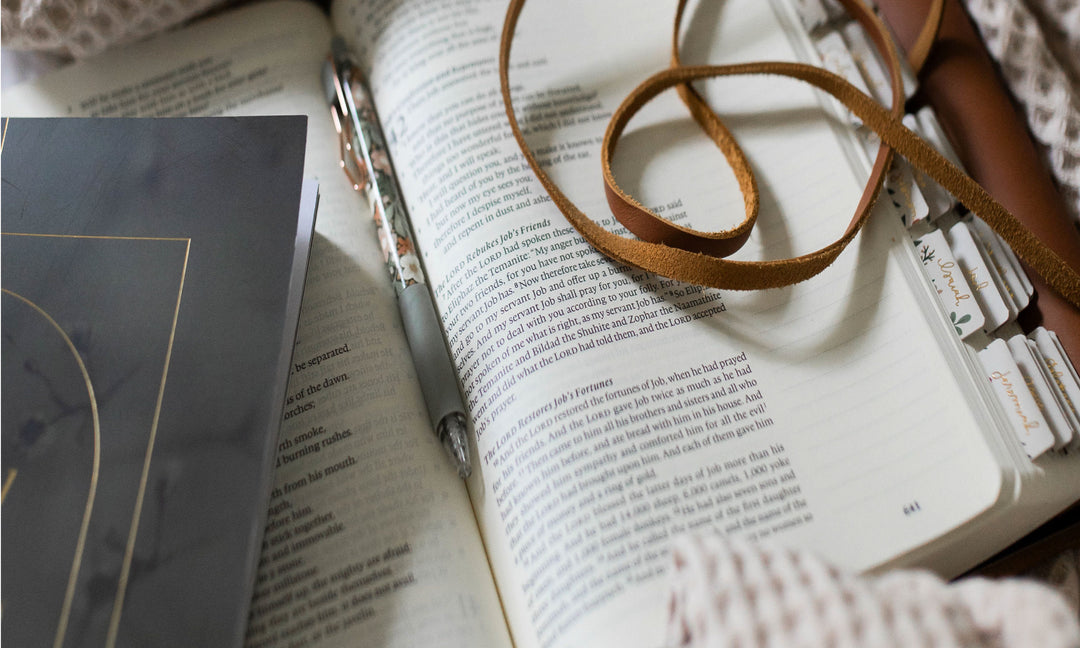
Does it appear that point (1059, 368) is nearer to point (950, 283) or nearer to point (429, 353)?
→ point (950, 283)

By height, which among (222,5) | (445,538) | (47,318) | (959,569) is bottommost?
(959,569)

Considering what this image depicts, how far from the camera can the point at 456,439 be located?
15.4 inches

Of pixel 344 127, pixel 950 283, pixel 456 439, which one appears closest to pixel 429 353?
pixel 456 439

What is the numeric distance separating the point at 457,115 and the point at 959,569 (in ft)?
1.31

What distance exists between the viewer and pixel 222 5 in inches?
20.8

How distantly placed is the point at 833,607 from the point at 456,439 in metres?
0.21

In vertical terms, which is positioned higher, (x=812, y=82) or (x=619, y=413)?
(x=812, y=82)

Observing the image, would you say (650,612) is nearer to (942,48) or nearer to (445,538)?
(445,538)

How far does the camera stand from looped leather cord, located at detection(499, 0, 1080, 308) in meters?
0.39

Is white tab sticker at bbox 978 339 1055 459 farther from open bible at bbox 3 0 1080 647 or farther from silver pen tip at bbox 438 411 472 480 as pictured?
silver pen tip at bbox 438 411 472 480

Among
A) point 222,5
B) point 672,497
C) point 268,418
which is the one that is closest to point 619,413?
point 672,497

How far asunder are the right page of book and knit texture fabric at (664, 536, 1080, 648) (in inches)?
2.1

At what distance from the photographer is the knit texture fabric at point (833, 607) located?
0.85 ft

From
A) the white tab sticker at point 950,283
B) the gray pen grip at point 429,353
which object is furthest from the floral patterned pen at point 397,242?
the white tab sticker at point 950,283
